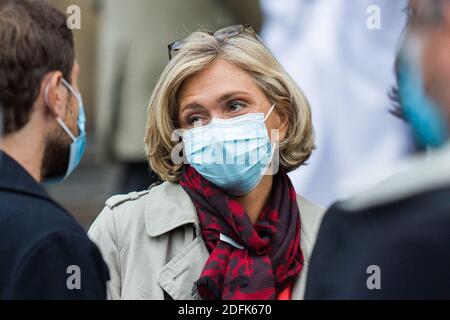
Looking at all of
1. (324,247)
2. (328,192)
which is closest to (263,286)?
(324,247)

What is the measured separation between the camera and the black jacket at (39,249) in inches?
83.1

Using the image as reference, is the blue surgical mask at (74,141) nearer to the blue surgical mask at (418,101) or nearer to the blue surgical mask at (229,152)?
the blue surgical mask at (229,152)

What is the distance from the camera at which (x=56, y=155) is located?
2.53m

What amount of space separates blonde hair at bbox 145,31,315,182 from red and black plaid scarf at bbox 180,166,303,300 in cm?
11

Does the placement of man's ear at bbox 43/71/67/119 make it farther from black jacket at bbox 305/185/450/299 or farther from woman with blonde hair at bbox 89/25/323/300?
black jacket at bbox 305/185/450/299

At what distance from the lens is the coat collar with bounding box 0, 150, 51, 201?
7.44 ft

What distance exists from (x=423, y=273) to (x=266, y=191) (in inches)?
62.5

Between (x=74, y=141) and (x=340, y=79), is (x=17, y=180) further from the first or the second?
(x=340, y=79)

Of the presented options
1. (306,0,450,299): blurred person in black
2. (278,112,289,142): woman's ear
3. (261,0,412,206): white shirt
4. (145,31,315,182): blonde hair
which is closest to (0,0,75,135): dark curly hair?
(145,31,315,182): blonde hair

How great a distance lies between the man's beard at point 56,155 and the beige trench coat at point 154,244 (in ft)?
1.12

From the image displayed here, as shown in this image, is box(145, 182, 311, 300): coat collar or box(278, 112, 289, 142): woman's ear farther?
box(278, 112, 289, 142): woman's ear

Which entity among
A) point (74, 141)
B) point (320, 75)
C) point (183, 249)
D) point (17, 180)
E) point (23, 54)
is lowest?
point (183, 249)

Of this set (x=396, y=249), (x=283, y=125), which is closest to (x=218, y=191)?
(x=283, y=125)

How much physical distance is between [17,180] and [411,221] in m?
1.18
